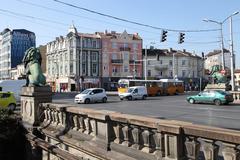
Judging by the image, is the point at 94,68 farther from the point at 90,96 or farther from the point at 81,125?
the point at 81,125

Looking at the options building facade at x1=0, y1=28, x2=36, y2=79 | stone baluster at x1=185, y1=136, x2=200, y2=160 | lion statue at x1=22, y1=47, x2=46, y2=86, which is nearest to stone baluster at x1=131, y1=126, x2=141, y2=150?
stone baluster at x1=185, y1=136, x2=200, y2=160

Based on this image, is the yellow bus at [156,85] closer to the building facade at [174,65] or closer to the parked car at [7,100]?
the parked car at [7,100]

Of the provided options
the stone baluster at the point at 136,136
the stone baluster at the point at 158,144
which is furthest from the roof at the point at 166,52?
the stone baluster at the point at 158,144

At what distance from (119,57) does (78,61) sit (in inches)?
446

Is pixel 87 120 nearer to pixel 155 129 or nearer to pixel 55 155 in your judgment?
pixel 55 155

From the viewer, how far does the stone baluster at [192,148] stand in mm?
4504

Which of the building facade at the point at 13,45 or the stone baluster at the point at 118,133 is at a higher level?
the building facade at the point at 13,45

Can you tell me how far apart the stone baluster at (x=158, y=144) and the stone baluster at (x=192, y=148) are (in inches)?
17.7

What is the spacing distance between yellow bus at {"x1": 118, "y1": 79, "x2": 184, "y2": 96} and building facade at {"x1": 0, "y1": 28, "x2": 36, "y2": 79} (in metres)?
62.6

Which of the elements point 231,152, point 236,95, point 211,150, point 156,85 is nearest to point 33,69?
point 211,150

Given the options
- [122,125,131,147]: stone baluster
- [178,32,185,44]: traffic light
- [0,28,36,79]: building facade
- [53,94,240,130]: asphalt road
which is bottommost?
[53,94,240,130]: asphalt road

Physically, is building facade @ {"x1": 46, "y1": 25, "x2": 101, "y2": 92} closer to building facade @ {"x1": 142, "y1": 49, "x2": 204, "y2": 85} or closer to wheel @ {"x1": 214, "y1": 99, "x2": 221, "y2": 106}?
A: building facade @ {"x1": 142, "y1": 49, "x2": 204, "y2": 85}

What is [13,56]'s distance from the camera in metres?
117

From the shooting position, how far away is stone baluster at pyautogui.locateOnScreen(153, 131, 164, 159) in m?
4.97
